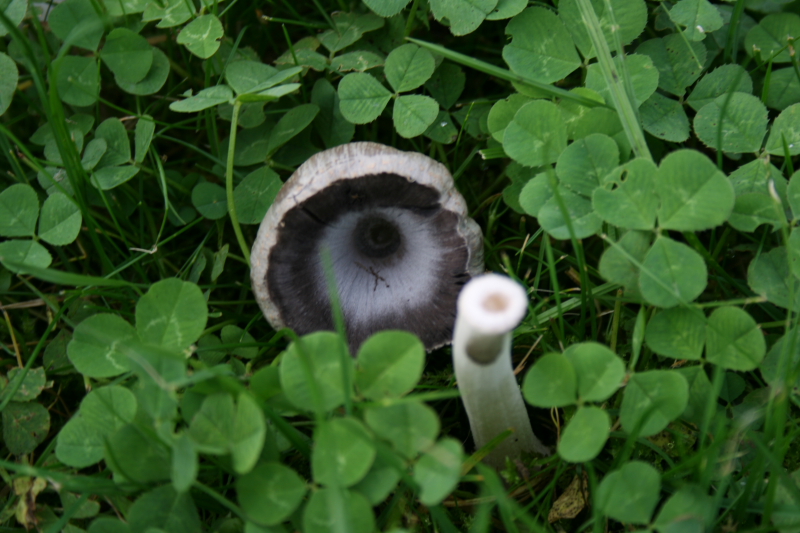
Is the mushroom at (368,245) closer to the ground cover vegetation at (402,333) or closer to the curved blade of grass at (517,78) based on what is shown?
the ground cover vegetation at (402,333)

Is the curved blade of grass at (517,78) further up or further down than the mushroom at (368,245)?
further up

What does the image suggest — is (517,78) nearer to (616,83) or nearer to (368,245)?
(616,83)

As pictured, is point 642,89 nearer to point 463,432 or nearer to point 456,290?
point 456,290

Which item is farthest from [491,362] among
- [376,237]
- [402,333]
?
[376,237]

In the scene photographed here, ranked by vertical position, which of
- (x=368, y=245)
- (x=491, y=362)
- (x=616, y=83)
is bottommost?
(x=368, y=245)

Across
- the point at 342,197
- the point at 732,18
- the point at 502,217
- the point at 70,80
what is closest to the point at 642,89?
the point at 732,18

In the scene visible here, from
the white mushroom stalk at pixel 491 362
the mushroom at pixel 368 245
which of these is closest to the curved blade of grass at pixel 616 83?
the mushroom at pixel 368 245
